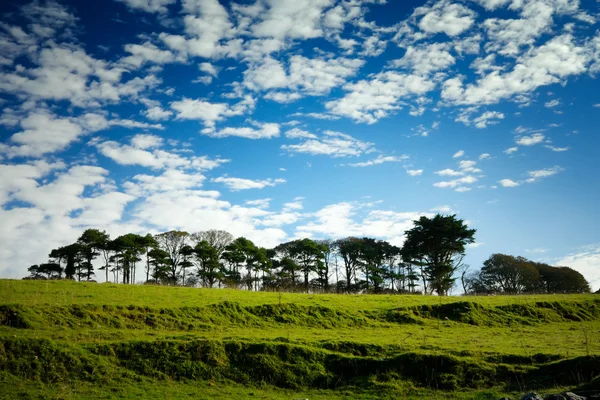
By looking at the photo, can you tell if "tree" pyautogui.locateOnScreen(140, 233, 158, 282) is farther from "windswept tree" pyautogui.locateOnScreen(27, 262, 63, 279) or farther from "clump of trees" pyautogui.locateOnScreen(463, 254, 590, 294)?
"clump of trees" pyautogui.locateOnScreen(463, 254, 590, 294)

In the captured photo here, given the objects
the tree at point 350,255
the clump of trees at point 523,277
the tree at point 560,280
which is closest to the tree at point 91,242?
the tree at point 350,255

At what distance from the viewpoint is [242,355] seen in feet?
60.1

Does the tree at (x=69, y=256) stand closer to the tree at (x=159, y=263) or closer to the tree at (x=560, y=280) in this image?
the tree at (x=159, y=263)

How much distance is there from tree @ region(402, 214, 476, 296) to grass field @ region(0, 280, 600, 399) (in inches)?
995

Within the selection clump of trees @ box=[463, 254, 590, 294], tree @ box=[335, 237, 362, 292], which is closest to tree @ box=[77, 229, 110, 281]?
tree @ box=[335, 237, 362, 292]

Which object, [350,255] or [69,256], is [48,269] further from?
[350,255]

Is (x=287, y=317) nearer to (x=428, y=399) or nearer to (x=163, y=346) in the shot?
(x=163, y=346)

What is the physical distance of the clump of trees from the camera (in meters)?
71.4

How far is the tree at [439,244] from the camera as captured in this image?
52750mm

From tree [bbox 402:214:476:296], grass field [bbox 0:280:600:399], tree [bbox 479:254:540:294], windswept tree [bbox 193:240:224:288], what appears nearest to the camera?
grass field [bbox 0:280:600:399]

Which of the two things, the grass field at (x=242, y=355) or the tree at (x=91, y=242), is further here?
the tree at (x=91, y=242)

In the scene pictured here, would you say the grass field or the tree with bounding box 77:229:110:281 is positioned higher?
the tree with bounding box 77:229:110:281

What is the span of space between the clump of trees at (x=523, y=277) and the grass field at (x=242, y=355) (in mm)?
49051

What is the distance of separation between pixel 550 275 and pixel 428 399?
74.1m
